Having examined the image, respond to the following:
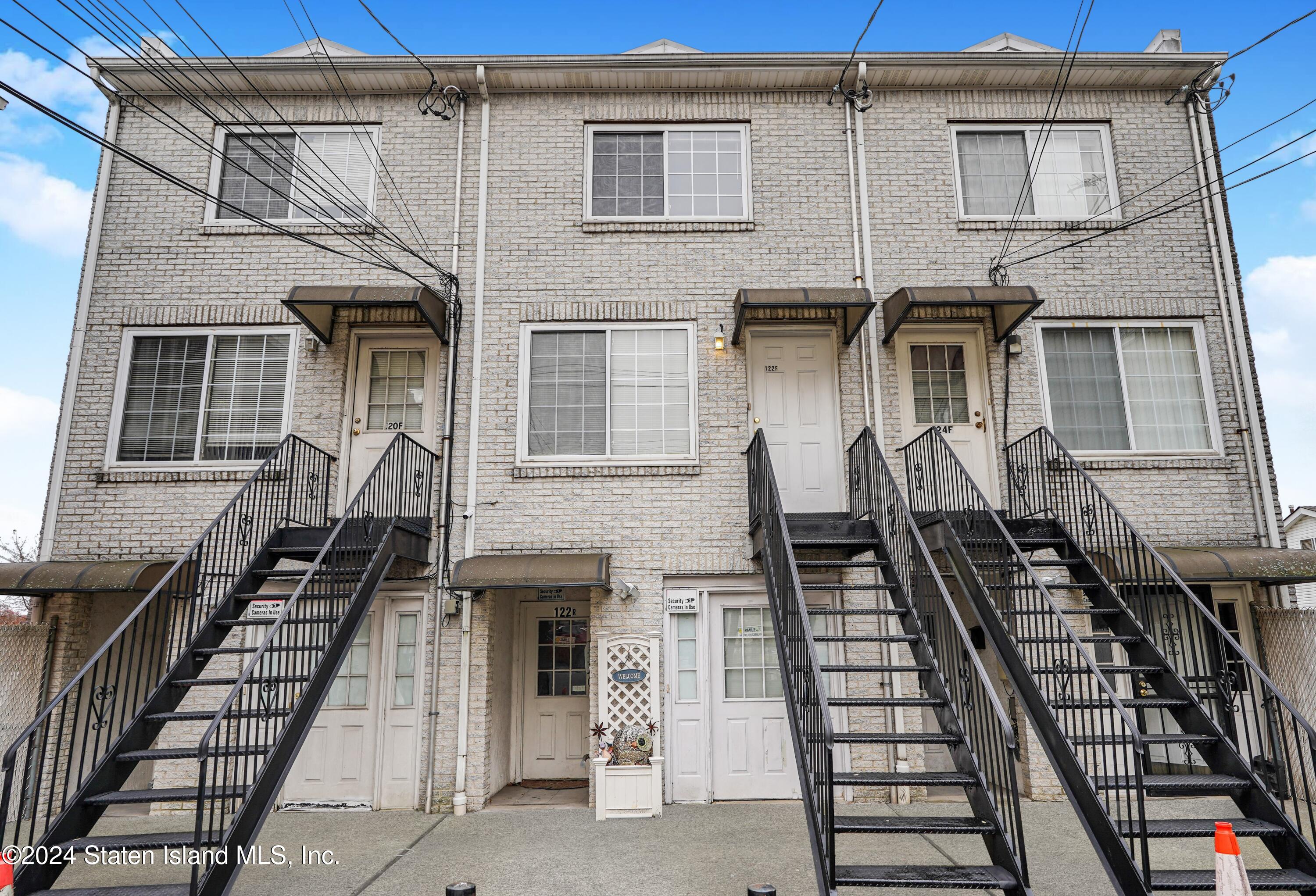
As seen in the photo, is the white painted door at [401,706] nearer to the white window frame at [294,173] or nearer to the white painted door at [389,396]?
the white painted door at [389,396]

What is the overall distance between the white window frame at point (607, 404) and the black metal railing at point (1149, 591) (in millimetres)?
3316

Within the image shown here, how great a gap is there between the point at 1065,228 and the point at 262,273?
910cm

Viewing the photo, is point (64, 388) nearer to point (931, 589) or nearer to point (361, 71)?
point (361, 71)

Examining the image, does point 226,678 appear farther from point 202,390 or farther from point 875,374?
point 875,374

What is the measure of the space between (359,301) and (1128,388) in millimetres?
8236

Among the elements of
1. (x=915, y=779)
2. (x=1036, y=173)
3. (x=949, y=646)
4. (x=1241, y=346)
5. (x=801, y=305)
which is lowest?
(x=915, y=779)

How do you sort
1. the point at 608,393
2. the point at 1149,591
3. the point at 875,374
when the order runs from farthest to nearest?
the point at 608,393 < the point at 875,374 < the point at 1149,591

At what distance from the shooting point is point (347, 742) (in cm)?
795

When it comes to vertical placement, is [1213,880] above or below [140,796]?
below

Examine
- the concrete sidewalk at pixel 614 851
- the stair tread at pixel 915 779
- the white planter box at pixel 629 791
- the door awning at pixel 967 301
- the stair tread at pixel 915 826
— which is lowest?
the concrete sidewalk at pixel 614 851

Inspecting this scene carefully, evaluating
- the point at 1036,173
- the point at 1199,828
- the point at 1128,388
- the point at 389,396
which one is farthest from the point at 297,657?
the point at 1036,173

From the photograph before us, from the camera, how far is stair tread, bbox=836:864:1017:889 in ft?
14.2

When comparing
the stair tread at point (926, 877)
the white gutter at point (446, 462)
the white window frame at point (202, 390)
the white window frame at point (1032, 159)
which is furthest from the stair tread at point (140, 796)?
the white window frame at point (1032, 159)

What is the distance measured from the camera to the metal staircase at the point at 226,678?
461 cm
